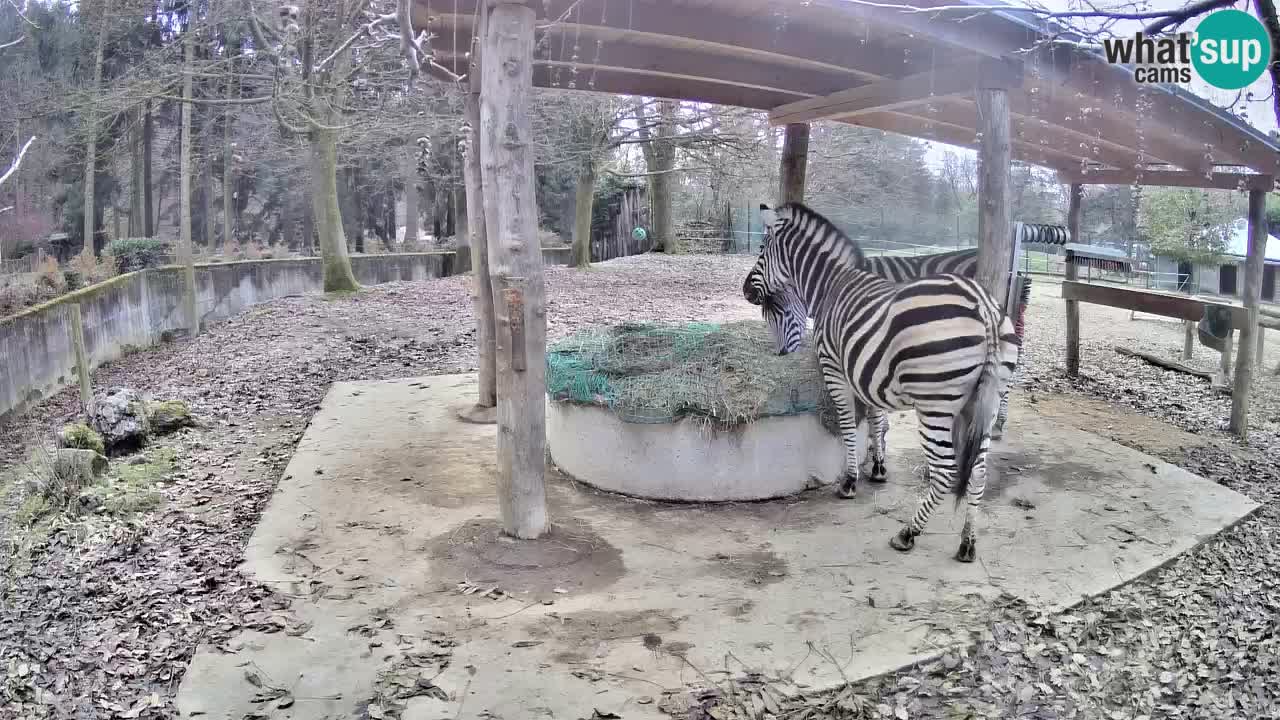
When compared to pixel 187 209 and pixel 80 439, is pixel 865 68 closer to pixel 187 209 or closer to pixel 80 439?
pixel 80 439

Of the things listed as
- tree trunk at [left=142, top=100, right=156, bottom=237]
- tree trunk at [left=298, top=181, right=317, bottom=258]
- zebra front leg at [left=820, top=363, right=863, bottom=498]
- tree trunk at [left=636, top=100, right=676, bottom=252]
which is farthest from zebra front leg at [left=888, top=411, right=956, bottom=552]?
tree trunk at [left=298, top=181, right=317, bottom=258]

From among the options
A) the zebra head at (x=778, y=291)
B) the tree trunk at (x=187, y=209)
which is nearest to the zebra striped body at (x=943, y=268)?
the zebra head at (x=778, y=291)

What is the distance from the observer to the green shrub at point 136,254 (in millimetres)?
16188

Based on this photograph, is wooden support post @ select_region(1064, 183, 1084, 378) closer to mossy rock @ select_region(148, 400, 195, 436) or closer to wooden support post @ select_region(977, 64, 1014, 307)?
wooden support post @ select_region(977, 64, 1014, 307)

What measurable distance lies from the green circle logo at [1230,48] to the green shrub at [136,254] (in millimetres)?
16756

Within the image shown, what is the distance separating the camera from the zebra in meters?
4.59

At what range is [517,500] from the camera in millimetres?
4859

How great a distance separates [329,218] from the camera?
16.1 metres

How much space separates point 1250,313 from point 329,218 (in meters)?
14.4

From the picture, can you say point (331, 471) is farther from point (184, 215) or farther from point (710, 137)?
point (710, 137)

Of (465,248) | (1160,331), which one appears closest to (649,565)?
(1160,331)

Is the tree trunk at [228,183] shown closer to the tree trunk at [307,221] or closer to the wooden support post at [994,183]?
the tree trunk at [307,221]

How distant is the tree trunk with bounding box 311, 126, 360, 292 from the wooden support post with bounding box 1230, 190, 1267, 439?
13998 mm

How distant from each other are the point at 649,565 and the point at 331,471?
286 cm
